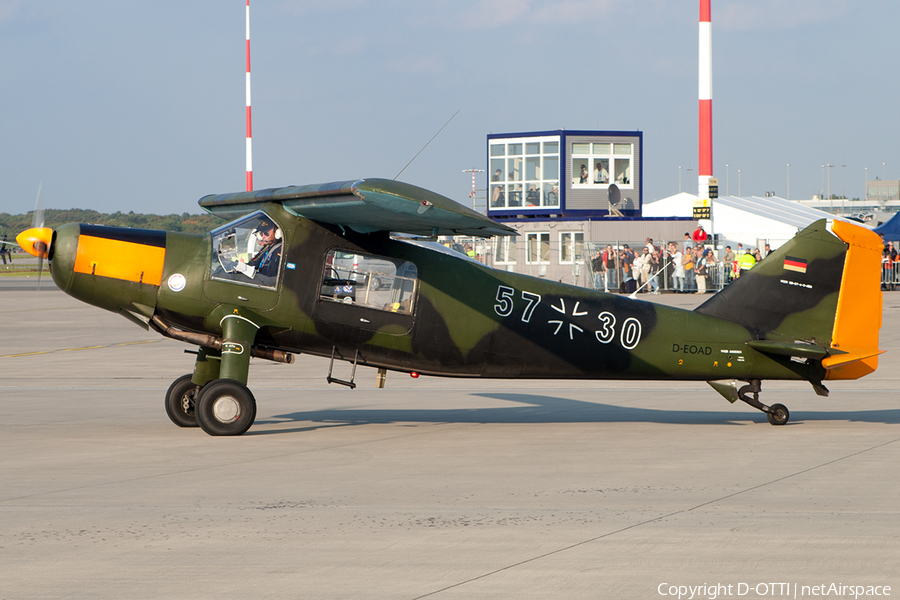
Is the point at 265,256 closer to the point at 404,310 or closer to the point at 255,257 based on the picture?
the point at 255,257

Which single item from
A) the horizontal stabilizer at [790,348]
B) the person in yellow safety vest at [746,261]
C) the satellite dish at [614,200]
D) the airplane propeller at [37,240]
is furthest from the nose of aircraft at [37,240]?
the satellite dish at [614,200]

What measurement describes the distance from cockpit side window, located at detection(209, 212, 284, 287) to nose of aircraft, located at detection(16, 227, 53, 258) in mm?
1615

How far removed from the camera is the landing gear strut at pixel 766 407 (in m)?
11.1

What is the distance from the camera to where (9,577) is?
17.0 feet

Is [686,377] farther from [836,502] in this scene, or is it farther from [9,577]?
[9,577]

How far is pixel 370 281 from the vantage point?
1057 cm

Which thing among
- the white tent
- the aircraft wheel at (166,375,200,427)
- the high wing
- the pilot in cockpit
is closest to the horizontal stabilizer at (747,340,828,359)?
the high wing

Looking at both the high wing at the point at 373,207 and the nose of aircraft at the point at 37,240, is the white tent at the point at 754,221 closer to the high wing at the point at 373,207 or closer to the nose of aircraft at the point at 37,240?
the high wing at the point at 373,207

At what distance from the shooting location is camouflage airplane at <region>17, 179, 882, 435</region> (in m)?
10.1

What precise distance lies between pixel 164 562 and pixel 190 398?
220 inches

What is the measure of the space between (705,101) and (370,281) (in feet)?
109

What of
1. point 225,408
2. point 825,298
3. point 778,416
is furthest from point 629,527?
point 825,298

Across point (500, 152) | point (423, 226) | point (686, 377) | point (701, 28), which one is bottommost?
point (686, 377)

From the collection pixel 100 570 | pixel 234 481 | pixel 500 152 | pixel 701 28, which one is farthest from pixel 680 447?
pixel 500 152
